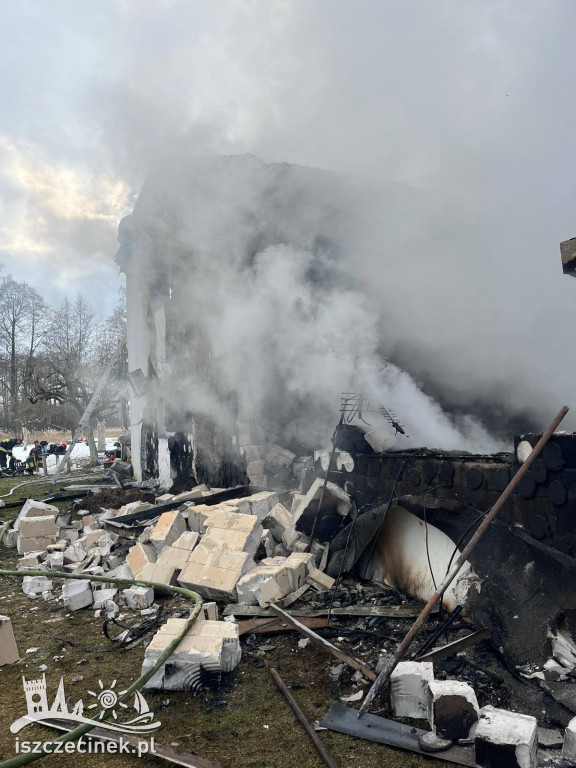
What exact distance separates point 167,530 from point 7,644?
106 inches

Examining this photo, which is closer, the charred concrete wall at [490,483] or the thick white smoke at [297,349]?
the charred concrete wall at [490,483]

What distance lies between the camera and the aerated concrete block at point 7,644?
13.8ft

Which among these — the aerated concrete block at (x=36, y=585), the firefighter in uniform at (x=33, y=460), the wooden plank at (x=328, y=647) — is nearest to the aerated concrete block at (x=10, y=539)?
the aerated concrete block at (x=36, y=585)

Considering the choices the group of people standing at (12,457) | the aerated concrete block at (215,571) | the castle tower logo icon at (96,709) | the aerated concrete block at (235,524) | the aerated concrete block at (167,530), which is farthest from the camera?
the group of people standing at (12,457)

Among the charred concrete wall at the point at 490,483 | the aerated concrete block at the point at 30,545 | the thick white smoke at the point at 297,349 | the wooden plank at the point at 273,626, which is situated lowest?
the aerated concrete block at the point at 30,545

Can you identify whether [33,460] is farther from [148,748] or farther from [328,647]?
[148,748]

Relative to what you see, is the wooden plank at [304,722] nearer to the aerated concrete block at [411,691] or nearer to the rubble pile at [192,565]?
the rubble pile at [192,565]

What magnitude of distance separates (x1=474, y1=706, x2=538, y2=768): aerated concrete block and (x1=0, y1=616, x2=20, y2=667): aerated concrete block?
12.5 ft

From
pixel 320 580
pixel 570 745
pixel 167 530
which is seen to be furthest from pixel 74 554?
pixel 570 745

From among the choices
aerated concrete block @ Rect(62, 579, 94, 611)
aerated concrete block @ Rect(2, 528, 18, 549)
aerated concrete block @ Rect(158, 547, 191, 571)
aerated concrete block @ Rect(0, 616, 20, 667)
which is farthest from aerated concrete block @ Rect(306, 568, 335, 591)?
aerated concrete block @ Rect(2, 528, 18, 549)

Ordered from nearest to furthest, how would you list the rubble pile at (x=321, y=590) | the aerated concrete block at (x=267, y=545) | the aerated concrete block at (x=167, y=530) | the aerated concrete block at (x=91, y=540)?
the rubble pile at (x=321, y=590) → the aerated concrete block at (x=267, y=545) → the aerated concrete block at (x=167, y=530) → the aerated concrete block at (x=91, y=540)

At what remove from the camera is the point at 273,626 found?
4695 mm

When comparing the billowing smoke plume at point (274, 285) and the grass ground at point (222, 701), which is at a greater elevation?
the billowing smoke plume at point (274, 285)

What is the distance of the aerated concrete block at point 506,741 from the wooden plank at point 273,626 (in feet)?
6.77
